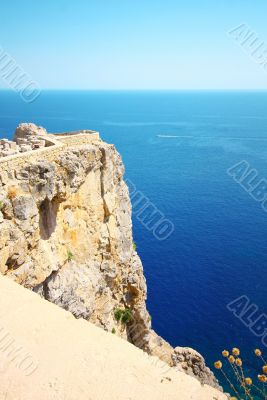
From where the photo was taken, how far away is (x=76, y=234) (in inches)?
950

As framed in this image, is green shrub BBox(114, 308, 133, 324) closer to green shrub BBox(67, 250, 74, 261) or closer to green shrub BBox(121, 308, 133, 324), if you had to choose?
green shrub BBox(121, 308, 133, 324)

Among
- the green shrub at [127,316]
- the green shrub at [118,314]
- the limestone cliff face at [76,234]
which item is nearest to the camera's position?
the limestone cliff face at [76,234]

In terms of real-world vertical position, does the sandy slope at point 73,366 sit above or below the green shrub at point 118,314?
below

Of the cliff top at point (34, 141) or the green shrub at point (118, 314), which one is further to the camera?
the green shrub at point (118, 314)

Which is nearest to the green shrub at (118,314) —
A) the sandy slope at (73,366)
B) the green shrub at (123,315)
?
the green shrub at (123,315)

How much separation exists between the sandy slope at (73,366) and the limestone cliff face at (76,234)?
7.96m

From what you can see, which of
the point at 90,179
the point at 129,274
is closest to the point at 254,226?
the point at 129,274

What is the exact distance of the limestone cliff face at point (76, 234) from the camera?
18.5 meters

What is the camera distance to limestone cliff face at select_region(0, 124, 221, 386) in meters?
18.5

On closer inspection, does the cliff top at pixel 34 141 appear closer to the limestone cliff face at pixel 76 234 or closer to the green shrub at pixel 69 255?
the limestone cliff face at pixel 76 234

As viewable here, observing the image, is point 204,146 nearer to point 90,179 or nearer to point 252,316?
point 252,316

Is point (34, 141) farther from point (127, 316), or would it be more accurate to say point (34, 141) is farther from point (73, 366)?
point (73, 366)

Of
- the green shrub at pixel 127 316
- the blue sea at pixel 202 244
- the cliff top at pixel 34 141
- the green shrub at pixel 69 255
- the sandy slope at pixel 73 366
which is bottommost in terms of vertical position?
the sandy slope at pixel 73 366

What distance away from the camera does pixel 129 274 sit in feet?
99.0
